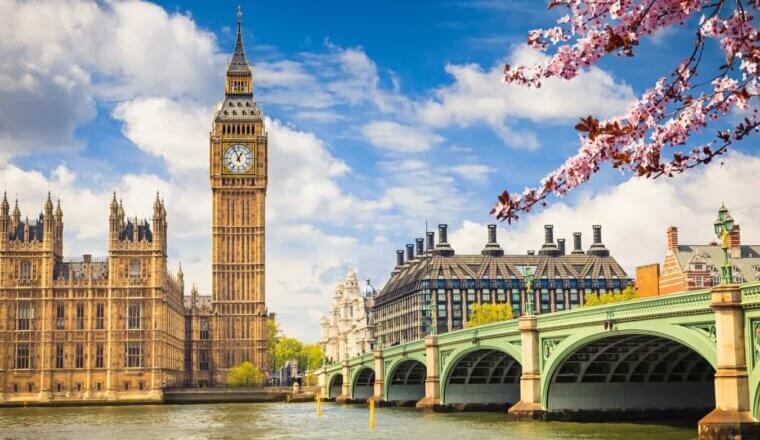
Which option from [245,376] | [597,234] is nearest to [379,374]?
[245,376]

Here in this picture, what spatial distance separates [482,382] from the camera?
267 feet

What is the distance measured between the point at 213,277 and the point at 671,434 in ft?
368

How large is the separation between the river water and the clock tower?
205 ft

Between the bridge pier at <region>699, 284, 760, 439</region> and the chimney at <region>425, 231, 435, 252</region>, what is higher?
the chimney at <region>425, 231, 435, 252</region>

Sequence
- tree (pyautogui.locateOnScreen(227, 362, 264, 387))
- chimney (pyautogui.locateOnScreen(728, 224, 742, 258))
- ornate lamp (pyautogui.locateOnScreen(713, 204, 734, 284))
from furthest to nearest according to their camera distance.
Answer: tree (pyautogui.locateOnScreen(227, 362, 264, 387)) → chimney (pyautogui.locateOnScreen(728, 224, 742, 258)) → ornate lamp (pyautogui.locateOnScreen(713, 204, 734, 284))

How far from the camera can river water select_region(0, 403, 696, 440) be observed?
5362 cm

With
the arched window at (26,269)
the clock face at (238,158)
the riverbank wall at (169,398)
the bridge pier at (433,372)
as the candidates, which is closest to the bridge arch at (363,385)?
the riverbank wall at (169,398)

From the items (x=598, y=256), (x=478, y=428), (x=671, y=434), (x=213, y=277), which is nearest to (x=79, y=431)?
(x=478, y=428)

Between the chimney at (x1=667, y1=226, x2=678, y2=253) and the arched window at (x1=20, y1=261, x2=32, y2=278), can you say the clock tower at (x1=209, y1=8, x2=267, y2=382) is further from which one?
the chimney at (x1=667, y1=226, x2=678, y2=253)

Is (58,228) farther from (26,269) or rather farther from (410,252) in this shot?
(410,252)

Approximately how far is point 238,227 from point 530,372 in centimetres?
10362

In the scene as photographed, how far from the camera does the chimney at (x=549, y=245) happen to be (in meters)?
171

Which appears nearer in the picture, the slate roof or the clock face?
the slate roof

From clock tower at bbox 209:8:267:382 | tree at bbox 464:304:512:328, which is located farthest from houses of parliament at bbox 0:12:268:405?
tree at bbox 464:304:512:328
